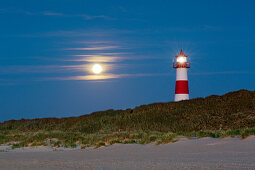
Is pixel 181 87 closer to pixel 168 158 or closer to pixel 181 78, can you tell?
pixel 181 78

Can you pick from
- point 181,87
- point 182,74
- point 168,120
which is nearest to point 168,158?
point 168,120

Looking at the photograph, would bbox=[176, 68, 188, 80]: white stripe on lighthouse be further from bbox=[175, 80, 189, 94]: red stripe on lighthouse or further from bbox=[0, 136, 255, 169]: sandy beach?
bbox=[0, 136, 255, 169]: sandy beach

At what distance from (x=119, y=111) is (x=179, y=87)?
919 cm

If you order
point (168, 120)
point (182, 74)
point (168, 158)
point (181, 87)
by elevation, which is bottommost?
point (168, 158)

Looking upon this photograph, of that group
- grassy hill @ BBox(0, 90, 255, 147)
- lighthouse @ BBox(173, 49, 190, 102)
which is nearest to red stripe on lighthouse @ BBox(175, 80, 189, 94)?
lighthouse @ BBox(173, 49, 190, 102)

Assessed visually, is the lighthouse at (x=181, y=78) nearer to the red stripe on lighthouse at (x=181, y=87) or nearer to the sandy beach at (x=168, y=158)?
the red stripe on lighthouse at (x=181, y=87)

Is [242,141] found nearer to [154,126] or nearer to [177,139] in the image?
[177,139]

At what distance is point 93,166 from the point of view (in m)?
9.05

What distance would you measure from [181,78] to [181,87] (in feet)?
3.74

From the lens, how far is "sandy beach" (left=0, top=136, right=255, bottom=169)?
27.1 ft

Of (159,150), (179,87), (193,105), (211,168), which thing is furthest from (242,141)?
(179,87)

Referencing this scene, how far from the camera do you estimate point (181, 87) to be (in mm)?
42875

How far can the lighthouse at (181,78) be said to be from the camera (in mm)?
42719

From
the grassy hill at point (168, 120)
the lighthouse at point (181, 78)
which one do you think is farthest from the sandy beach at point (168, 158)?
the lighthouse at point (181, 78)
